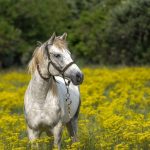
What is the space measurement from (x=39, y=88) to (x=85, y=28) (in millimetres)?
36412

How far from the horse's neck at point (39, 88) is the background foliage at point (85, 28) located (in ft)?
88.9

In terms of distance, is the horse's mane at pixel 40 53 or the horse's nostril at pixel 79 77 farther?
the horse's mane at pixel 40 53

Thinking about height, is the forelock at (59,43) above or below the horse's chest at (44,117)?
above

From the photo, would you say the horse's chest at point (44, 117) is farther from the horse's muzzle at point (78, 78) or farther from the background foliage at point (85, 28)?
the background foliage at point (85, 28)

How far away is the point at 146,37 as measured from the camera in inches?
1558

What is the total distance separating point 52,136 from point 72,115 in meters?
1.07

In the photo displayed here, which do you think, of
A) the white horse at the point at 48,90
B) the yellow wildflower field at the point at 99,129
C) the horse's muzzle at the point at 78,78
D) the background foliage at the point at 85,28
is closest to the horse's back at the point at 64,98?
the white horse at the point at 48,90

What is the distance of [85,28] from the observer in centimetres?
4622

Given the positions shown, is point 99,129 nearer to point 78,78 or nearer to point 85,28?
point 78,78

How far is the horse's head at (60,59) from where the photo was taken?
31.3ft

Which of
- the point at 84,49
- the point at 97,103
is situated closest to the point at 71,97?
the point at 97,103

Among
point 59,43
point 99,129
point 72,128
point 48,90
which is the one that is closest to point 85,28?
point 99,129

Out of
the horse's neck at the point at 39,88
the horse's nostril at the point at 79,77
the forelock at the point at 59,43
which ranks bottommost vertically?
the horse's neck at the point at 39,88

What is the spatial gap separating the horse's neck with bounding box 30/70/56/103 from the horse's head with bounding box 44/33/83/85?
0.70 ft
